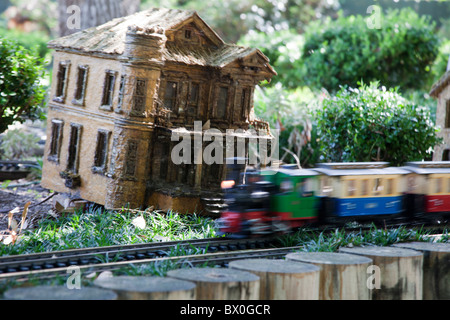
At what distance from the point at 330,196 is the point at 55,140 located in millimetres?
6971

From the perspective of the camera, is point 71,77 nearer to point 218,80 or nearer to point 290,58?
point 218,80

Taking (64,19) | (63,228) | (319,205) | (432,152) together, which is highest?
(64,19)

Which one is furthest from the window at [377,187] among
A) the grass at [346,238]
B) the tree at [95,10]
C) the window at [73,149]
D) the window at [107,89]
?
the tree at [95,10]

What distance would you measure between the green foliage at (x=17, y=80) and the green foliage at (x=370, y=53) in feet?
44.3

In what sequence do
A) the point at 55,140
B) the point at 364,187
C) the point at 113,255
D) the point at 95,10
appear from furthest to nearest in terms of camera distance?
the point at 95,10
the point at 55,140
the point at 364,187
the point at 113,255

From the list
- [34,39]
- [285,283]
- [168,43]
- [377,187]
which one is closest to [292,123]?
[168,43]

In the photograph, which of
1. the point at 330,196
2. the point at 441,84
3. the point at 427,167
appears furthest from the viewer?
the point at 441,84

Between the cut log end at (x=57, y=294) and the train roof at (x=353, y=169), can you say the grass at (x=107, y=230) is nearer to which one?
the train roof at (x=353, y=169)

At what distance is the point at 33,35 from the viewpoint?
116 feet

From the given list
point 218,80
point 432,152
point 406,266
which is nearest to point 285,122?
point 432,152

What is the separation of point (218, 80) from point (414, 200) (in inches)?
187

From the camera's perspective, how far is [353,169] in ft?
35.6

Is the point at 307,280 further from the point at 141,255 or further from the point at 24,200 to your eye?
the point at 24,200

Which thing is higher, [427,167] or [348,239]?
[427,167]
